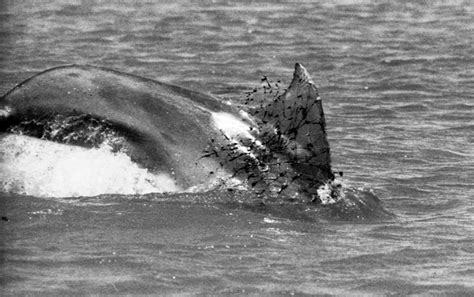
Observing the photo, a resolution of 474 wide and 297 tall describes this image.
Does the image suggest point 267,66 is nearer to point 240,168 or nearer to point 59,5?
point 59,5

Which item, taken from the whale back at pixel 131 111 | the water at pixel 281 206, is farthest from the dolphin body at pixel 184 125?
the water at pixel 281 206

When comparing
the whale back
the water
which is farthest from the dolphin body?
the water

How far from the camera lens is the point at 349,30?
2144cm

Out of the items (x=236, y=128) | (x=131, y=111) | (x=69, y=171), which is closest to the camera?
(x=131, y=111)

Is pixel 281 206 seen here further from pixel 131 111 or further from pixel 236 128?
pixel 131 111

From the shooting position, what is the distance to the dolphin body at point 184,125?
8477 mm

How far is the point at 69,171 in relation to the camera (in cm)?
867

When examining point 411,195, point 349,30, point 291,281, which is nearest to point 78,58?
point 349,30

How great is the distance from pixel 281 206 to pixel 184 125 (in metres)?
0.92

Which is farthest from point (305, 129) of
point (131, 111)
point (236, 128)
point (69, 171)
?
point (69, 171)

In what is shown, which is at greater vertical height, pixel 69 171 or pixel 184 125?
pixel 184 125

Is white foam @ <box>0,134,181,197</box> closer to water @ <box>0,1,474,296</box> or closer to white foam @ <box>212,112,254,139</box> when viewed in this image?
water @ <box>0,1,474,296</box>

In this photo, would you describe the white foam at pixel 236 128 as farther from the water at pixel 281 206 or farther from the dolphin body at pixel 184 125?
the water at pixel 281 206

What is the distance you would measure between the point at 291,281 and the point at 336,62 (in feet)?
35.8
